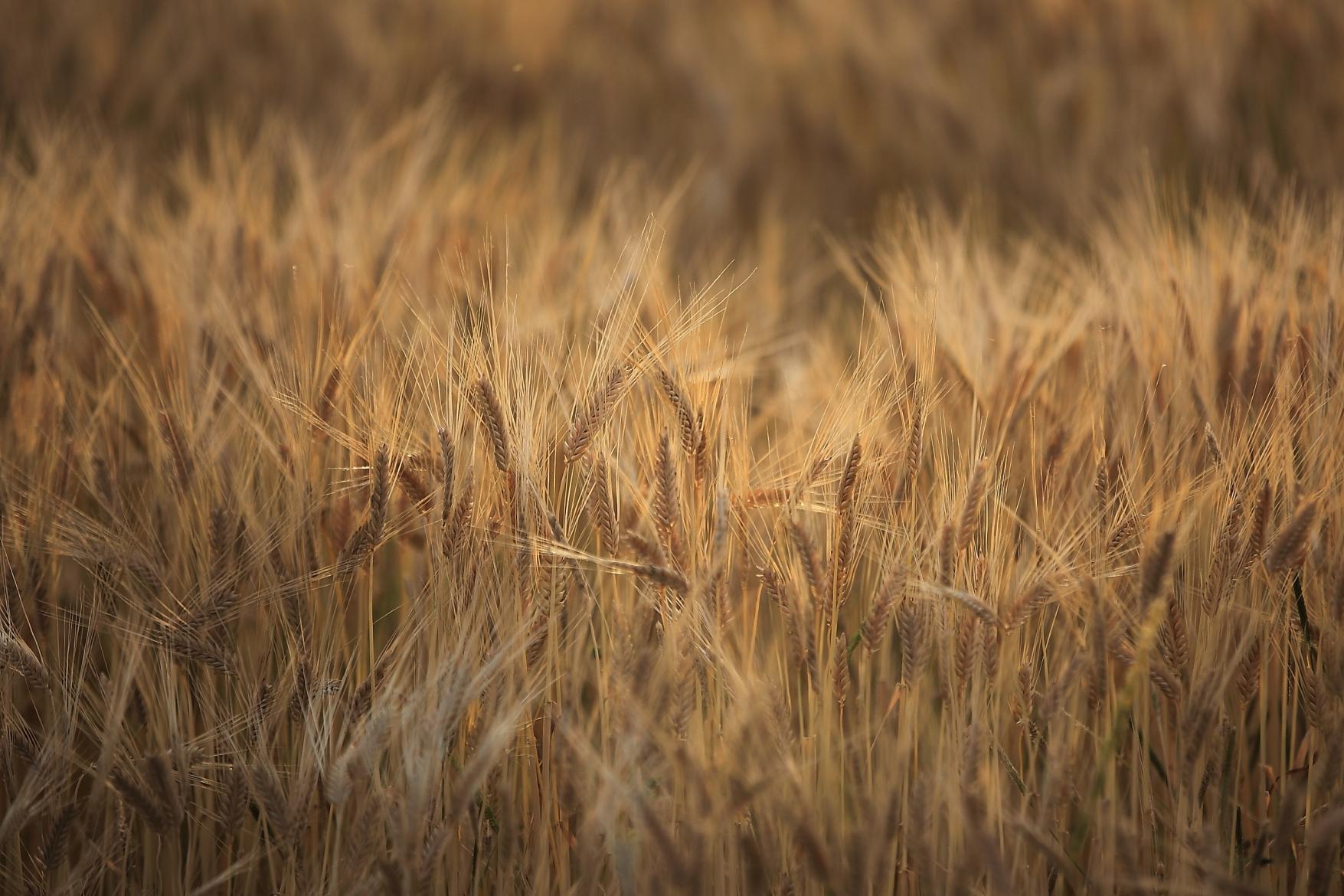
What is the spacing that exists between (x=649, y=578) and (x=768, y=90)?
2.20m

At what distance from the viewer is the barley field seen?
31.4 inches

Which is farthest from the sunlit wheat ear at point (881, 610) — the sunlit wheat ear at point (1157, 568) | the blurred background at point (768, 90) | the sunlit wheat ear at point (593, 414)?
the blurred background at point (768, 90)

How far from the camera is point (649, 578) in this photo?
0.81m

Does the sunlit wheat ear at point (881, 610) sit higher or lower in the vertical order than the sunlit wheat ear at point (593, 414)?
lower

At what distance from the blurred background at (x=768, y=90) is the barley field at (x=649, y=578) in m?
0.73

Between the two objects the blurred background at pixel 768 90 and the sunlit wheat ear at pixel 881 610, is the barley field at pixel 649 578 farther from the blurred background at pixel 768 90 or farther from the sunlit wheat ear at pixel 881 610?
the blurred background at pixel 768 90

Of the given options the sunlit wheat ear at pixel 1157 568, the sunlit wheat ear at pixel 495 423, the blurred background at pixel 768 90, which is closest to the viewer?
the sunlit wheat ear at pixel 1157 568

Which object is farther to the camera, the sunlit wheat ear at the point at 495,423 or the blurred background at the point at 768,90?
the blurred background at the point at 768,90

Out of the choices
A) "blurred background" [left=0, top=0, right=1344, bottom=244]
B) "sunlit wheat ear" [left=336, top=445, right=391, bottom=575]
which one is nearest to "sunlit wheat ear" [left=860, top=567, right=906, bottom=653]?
"sunlit wheat ear" [left=336, top=445, right=391, bottom=575]

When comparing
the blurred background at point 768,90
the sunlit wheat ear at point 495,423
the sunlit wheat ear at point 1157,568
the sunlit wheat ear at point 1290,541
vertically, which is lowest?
the sunlit wheat ear at point 1157,568

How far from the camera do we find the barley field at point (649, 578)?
80cm

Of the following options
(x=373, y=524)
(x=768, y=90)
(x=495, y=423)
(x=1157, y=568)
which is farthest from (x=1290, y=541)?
(x=768, y=90)

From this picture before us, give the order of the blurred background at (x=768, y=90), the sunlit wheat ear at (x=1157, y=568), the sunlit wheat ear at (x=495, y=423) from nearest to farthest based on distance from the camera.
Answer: the sunlit wheat ear at (x=1157, y=568) < the sunlit wheat ear at (x=495, y=423) < the blurred background at (x=768, y=90)

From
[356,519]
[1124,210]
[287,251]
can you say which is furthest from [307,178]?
[1124,210]
